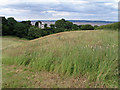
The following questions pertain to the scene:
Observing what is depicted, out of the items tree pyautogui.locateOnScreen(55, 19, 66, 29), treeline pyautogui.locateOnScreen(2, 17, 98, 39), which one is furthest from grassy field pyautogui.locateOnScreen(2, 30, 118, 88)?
treeline pyautogui.locateOnScreen(2, 17, 98, 39)

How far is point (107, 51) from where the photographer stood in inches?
200

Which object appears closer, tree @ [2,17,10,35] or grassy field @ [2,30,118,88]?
grassy field @ [2,30,118,88]

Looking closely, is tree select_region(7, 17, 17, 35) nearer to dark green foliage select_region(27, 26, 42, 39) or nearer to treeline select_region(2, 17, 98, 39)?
treeline select_region(2, 17, 98, 39)

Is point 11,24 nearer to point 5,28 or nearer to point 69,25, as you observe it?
point 5,28

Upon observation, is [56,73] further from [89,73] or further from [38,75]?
[89,73]

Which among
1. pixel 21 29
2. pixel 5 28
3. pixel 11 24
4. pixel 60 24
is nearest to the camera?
pixel 60 24

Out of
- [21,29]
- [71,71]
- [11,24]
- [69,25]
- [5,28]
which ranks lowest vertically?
[71,71]

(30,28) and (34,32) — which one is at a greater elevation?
(30,28)

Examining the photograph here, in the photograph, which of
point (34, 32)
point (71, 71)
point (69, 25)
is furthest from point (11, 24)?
point (71, 71)

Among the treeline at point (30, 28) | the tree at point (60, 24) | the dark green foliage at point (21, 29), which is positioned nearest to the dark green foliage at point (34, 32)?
the treeline at point (30, 28)

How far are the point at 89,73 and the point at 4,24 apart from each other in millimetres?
19560

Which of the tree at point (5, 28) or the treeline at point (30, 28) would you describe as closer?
the treeline at point (30, 28)

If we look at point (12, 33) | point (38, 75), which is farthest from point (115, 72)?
point (12, 33)

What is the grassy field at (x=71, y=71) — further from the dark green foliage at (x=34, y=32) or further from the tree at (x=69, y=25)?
the tree at (x=69, y=25)
